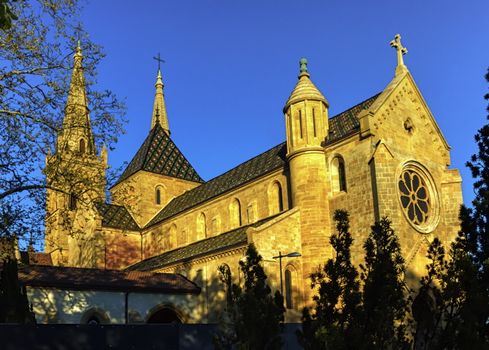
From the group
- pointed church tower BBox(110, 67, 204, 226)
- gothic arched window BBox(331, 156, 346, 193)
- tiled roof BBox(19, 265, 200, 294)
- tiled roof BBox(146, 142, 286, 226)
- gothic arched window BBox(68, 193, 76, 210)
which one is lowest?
tiled roof BBox(19, 265, 200, 294)

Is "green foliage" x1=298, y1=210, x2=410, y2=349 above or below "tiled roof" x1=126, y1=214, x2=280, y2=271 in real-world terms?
below

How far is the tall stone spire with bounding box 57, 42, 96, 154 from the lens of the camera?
16.6 meters

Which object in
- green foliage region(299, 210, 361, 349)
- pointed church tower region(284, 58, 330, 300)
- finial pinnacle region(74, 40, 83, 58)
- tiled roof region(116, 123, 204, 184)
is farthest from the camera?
tiled roof region(116, 123, 204, 184)

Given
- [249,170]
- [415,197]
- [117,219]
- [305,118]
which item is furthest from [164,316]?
[415,197]

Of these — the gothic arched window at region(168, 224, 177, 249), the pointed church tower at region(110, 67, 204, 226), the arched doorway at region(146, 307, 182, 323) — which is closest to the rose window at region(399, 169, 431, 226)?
the arched doorway at region(146, 307, 182, 323)

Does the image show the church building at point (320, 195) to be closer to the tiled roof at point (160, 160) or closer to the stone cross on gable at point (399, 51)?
the stone cross on gable at point (399, 51)

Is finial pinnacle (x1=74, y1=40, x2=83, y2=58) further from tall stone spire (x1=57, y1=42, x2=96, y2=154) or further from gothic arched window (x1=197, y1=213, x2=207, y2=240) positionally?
gothic arched window (x1=197, y1=213, x2=207, y2=240)

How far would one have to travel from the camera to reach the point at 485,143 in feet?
72.8

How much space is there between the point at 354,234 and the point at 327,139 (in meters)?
5.58

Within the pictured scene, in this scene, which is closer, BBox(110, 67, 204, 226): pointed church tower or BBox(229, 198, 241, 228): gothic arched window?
BBox(229, 198, 241, 228): gothic arched window

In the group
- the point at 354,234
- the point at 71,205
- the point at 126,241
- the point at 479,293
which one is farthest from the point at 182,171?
the point at 479,293

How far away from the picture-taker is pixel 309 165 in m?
29.0

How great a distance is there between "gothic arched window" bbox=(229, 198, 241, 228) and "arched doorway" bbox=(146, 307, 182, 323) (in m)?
7.69

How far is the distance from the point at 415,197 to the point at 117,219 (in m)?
24.5
